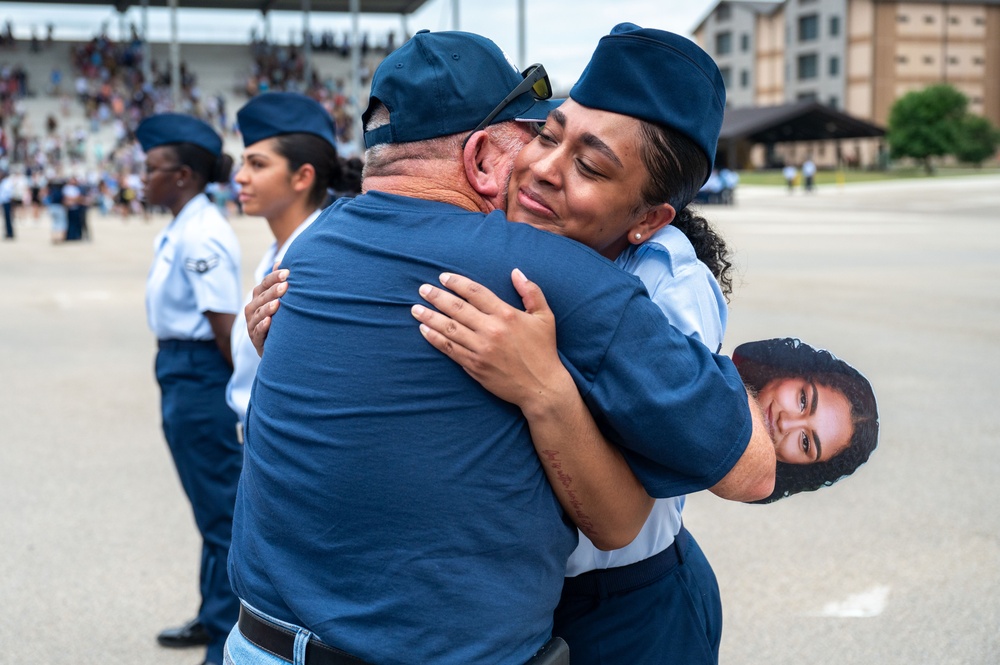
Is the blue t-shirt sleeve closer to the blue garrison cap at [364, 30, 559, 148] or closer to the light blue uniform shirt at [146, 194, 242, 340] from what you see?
the blue garrison cap at [364, 30, 559, 148]

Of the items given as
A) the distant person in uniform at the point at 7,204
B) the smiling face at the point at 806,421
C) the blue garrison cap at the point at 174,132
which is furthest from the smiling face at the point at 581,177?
the distant person in uniform at the point at 7,204

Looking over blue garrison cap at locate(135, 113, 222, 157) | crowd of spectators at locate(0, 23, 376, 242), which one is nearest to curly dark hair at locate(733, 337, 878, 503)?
blue garrison cap at locate(135, 113, 222, 157)

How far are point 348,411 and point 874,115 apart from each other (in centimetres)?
7852

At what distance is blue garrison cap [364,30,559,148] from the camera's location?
1576mm

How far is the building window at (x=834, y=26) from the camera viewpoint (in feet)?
243

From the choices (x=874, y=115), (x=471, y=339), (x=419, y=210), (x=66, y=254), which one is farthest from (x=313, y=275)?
(x=874, y=115)

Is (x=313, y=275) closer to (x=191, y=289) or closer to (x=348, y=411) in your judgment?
(x=348, y=411)

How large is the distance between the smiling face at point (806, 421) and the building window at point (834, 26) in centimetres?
7885

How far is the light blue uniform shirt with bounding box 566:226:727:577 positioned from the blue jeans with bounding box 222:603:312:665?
0.51m

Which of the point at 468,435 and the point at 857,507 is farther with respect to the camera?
the point at 857,507

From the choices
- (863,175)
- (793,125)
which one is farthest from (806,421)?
(863,175)

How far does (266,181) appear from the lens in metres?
3.83

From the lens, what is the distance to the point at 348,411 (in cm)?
147

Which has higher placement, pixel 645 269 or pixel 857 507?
pixel 645 269
